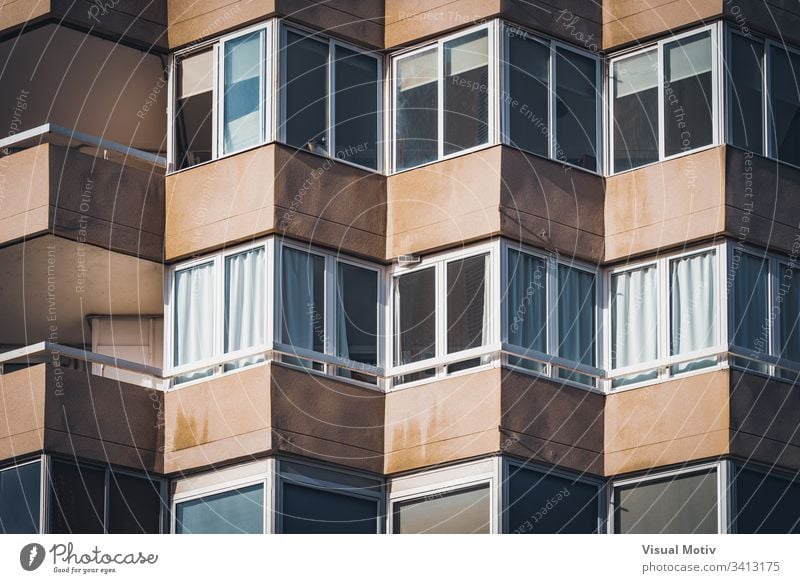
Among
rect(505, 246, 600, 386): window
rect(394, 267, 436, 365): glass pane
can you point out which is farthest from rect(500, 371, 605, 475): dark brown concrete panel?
rect(394, 267, 436, 365): glass pane

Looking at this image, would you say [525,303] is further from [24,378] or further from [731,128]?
[24,378]

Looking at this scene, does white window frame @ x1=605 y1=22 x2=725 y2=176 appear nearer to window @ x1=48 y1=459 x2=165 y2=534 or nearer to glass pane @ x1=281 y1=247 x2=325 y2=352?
glass pane @ x1=281 y1=247 x2=325 y2=352

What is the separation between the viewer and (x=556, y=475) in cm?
3791

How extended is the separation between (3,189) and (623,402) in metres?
9.11

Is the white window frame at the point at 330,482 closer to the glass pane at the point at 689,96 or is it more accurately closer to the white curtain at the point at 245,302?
the white curtain at the point at 245,302

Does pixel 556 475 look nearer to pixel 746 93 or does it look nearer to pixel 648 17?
pixel 746 93

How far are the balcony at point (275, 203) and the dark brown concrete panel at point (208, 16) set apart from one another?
6.59ft

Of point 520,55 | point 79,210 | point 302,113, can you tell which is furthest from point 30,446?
point 520,55

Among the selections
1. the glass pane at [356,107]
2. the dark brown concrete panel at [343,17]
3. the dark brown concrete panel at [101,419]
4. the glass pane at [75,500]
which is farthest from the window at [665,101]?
the glass pane at [75,500]

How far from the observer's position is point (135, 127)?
4178 centimetres

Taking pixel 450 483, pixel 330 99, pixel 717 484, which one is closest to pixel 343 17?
pixel 330 99

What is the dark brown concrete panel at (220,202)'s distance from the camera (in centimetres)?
3862
